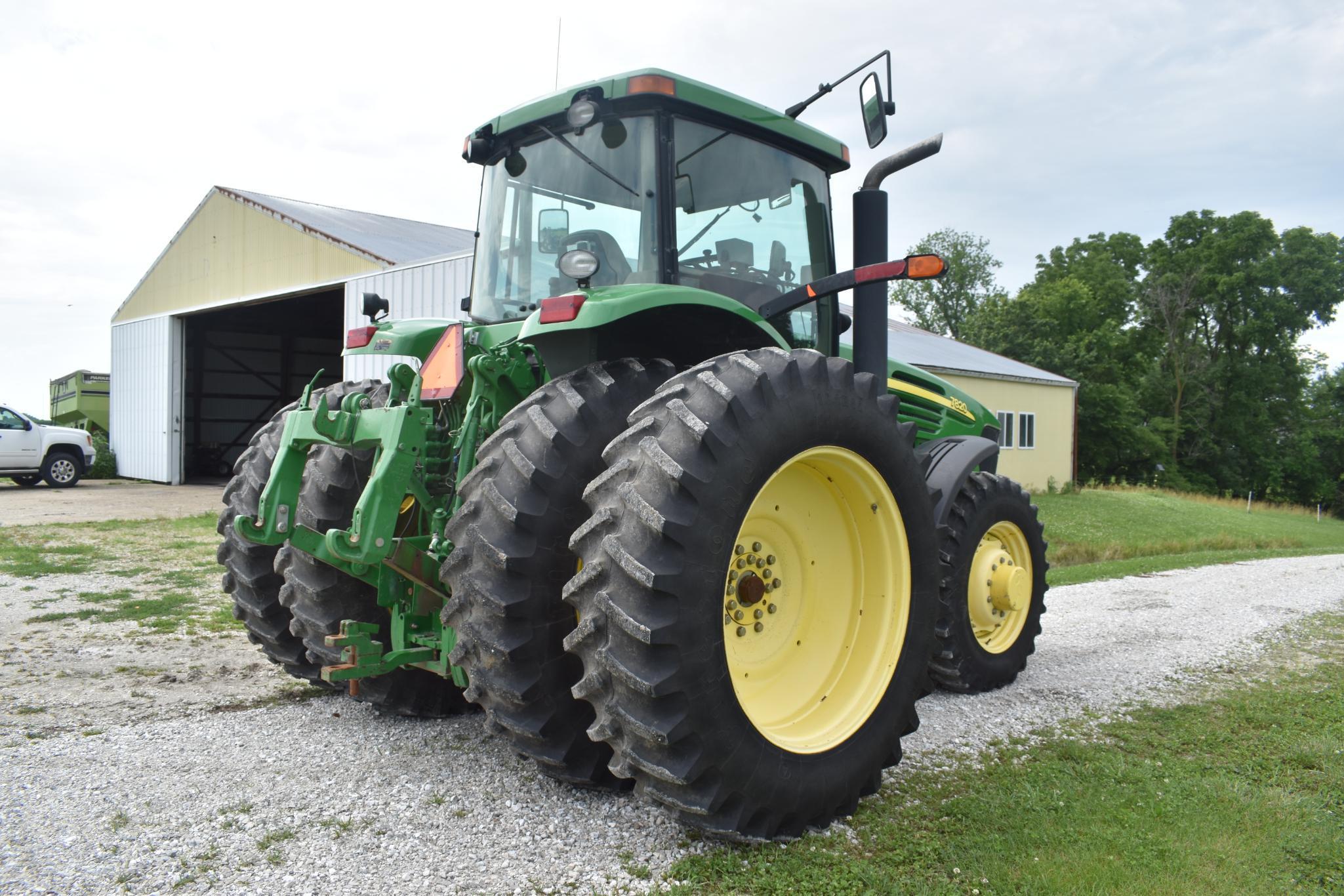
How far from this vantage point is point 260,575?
4.09 meters

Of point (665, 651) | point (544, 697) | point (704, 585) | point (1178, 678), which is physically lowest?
point (1178, 678)

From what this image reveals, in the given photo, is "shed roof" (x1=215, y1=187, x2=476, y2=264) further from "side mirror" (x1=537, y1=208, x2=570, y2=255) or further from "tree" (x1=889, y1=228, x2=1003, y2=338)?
"tree" (x1=889, y1=228, x2=1003, y2=338)

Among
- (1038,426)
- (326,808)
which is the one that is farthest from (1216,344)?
(326,808)

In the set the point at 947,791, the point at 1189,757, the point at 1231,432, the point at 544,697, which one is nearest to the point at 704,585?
the point at 544,697

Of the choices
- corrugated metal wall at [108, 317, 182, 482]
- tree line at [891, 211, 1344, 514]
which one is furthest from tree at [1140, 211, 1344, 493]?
corrugated metal wall at [108, 317, 182, 482]

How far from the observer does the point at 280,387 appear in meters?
25.8

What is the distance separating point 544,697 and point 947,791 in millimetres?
1574

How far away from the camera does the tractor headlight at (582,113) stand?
328cm

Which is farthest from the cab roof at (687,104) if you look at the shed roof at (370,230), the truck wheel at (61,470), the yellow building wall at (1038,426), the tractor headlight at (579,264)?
the yellow building wall at (1038,426)

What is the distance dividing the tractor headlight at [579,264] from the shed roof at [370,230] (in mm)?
13552

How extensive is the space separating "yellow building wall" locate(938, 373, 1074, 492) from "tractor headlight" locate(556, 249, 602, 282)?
2196 centimetres

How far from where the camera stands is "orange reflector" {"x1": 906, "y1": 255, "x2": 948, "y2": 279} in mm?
3311

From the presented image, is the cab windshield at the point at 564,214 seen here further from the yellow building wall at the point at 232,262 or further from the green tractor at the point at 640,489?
the yellow building wall at the point at 232,262

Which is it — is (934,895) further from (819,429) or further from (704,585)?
(819,429)
